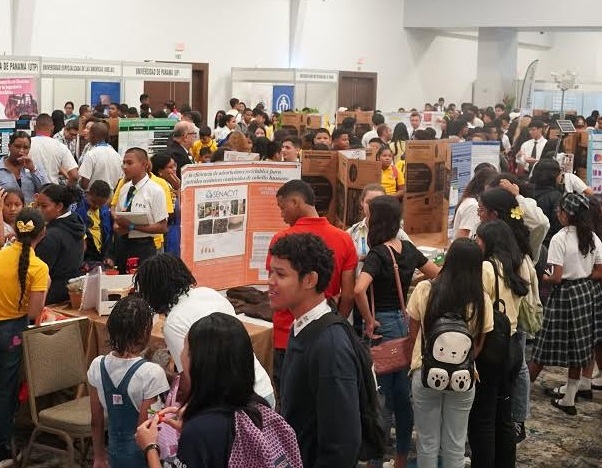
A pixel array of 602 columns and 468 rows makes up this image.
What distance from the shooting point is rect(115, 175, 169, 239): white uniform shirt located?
6094 mm

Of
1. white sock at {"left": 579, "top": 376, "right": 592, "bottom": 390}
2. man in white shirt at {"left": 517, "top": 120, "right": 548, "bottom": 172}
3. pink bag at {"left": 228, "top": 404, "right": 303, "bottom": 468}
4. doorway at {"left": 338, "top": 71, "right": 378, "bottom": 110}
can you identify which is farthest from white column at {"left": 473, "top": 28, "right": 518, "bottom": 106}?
pink bag at {"left": 228, "top": 404, "right": 303, "bottom": 468}

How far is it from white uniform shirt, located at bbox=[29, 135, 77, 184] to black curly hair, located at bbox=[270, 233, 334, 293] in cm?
572

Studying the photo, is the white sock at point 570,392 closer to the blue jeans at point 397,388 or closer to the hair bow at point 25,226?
the blue jeans at point 397,388

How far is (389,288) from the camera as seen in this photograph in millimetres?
4496

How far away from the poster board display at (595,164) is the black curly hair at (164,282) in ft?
19.1

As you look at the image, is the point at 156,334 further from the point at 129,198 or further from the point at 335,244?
the point at 129,198

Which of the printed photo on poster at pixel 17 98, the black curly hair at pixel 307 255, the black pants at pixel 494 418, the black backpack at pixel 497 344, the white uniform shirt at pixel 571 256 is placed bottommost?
the black pants at pixel 494 418

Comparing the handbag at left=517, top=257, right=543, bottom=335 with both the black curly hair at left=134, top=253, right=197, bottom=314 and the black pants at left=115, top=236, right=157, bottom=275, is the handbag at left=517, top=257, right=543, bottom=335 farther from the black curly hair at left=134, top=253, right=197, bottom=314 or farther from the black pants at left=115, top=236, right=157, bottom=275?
the black pants at left=115, top=236, right=157, bottom=275

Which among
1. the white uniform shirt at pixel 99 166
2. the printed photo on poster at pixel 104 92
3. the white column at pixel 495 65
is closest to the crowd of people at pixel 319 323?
the white uniform shirt at pixel 99 166

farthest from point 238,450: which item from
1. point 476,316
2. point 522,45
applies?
point 522,45

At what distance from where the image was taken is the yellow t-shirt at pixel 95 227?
663cm

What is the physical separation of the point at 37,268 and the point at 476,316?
2082mm

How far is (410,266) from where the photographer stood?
4.50m

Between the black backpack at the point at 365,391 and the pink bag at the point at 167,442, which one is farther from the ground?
the black backpack at the point at 365,391
